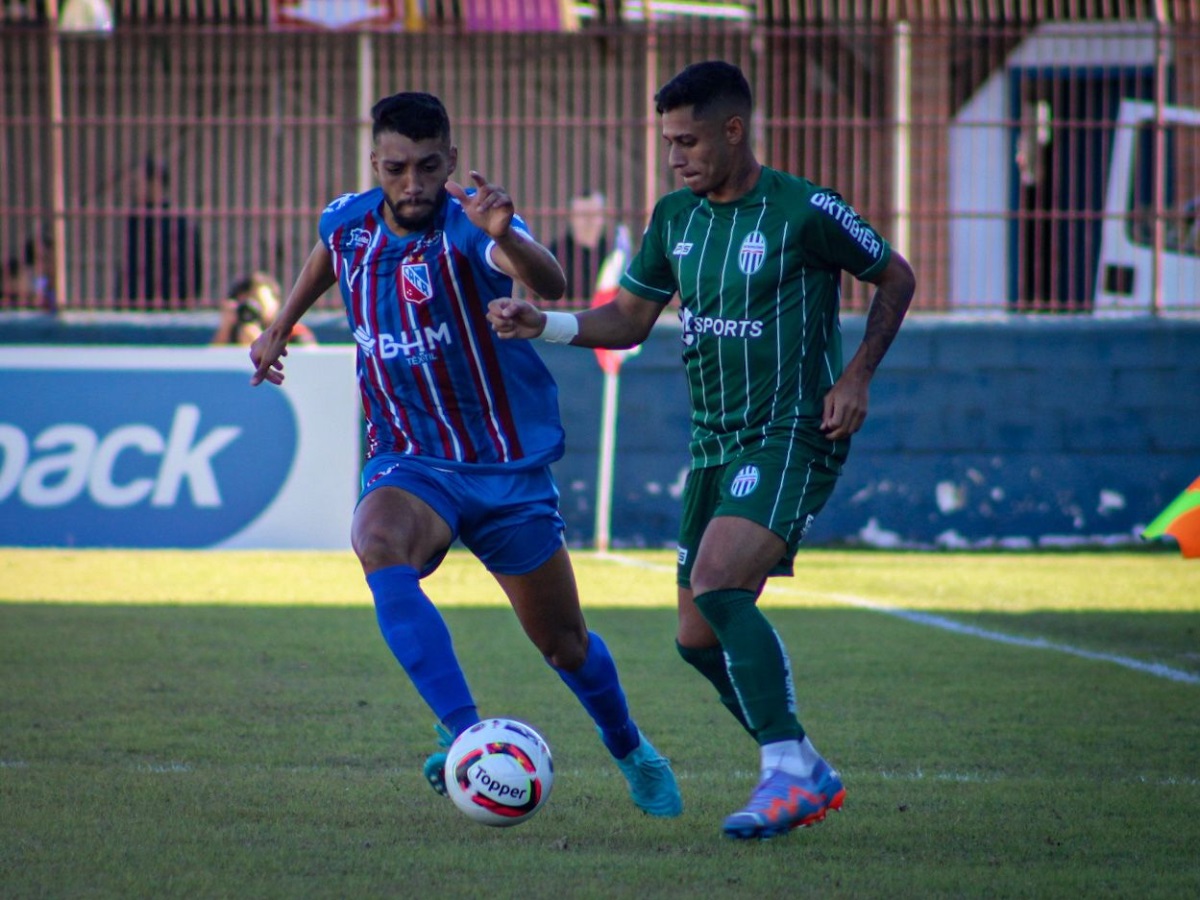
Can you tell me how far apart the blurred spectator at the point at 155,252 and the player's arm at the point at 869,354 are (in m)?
10.1

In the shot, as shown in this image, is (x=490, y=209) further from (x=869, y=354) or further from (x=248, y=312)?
(x=248, y=312)

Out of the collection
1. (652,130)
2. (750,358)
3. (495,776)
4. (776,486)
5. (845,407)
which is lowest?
(495,776)

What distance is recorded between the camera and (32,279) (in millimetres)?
Answer: 16172

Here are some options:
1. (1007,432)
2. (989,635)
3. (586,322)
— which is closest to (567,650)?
(586,322)

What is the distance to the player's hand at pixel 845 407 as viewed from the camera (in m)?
4.77

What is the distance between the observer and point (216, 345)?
1370cm

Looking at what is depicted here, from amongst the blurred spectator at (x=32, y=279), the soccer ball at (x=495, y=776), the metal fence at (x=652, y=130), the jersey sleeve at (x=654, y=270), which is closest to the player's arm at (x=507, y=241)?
the jersey sleeve at (x=654, y=270)

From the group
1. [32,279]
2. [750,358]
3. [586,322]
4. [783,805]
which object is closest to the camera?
[783,805]

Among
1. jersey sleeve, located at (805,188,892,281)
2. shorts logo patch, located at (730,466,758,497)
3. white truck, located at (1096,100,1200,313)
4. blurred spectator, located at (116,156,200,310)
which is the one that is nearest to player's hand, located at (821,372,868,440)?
shorts logo patch, located at (730,466,758,497)

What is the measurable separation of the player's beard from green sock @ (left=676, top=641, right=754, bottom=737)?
4.68 feet

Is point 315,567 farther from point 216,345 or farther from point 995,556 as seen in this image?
point 995,556

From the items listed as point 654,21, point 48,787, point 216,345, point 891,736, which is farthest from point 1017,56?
point 48,787

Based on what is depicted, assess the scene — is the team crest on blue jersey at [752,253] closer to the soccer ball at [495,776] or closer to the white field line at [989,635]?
the soccer ball at [495,776]

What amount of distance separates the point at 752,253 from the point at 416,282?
3.16 feet
